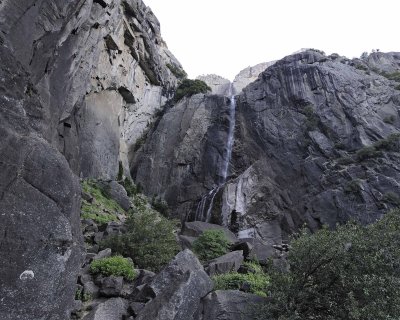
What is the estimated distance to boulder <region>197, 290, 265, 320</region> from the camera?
10.4 metres

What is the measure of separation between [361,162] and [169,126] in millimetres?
20503

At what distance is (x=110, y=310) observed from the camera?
10391 millimetres

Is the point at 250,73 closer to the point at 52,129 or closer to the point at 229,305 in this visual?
the point at 52,129

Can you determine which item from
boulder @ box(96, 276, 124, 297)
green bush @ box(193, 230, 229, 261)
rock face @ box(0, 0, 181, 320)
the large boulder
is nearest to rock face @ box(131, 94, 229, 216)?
rock face @ box(0, 0, 181, 320)

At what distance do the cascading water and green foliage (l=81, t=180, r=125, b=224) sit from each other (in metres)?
8.90

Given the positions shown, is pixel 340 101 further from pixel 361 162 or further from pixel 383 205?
pixel 383 205

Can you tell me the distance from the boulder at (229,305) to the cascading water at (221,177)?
74.1 feet

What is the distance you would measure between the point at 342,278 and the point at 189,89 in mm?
41579

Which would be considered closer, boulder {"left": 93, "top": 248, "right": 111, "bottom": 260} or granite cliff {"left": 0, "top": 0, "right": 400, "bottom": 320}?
granite cliff {"left": 0, "top": 0, "right": 400, "bottom": 320}

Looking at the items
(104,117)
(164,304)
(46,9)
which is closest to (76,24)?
(46,9)

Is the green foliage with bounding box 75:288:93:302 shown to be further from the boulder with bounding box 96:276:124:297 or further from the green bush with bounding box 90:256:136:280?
the green bush with bounding box 90:256:136:280

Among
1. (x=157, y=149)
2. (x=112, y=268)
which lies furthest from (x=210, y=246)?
(x=157, y=149)

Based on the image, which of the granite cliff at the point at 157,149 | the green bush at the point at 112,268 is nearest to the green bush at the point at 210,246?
the granite cliff at the point at 157,149

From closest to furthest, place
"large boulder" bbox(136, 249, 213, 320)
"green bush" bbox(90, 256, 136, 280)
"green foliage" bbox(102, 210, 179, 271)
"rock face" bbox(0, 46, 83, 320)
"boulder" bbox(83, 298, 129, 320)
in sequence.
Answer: "rock face" bbox(0, 46, 83, 320) → "large boulder" bbox(136, 249, 213, 320) → "boulder" bbox(83, 298, 129, 320) → "green bush" bbox(90, 256, 136, 280) → "green foliage" bbox(102, 210, 179, 271)
